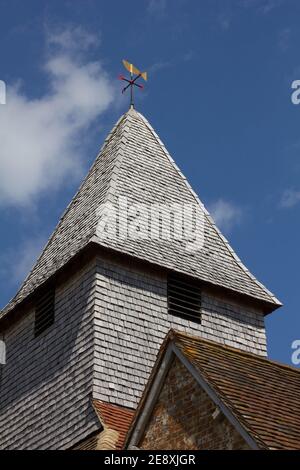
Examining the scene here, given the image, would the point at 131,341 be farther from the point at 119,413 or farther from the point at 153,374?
the point at 153,374

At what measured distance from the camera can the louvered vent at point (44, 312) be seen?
77.3 ft

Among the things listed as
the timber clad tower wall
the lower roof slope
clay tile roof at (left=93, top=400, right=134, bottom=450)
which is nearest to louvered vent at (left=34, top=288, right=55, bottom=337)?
the timber clad tower wall

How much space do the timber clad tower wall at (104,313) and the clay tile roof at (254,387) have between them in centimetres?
581

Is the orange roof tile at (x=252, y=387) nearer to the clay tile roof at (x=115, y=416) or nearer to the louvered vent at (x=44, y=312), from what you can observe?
the clay tile roof at (x=115, y=416)

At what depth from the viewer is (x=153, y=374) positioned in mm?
13688

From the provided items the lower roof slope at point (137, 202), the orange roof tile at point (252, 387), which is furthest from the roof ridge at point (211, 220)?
the orange roof tile at point (252, 387)

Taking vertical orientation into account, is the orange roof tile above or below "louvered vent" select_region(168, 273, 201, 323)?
below

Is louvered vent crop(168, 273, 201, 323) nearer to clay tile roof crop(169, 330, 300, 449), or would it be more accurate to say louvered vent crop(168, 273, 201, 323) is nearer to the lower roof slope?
the lower roof slope

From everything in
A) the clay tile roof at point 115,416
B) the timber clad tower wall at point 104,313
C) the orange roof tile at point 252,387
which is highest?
the timber clad tower wall at point 104,313

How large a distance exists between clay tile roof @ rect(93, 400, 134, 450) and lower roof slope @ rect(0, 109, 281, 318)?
3.61 meters

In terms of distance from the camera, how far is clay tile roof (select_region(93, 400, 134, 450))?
63.6ft

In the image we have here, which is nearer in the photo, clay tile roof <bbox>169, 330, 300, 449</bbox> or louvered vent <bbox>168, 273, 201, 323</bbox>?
clay tile roof <bbox>169, 330, 300, 449</bbox>

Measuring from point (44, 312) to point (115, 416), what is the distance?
14.8 ft
